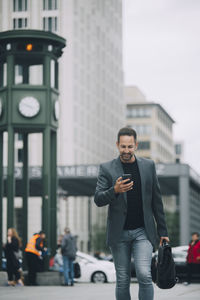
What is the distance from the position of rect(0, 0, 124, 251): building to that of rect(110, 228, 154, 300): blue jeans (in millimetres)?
65190

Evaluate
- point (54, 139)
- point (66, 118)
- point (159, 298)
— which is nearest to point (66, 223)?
point (66, 118)

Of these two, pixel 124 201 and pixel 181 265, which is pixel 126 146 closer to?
pixel 124 201

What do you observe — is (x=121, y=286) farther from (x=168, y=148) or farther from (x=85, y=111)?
(x=168, y=148)

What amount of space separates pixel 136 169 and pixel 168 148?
149964 mm

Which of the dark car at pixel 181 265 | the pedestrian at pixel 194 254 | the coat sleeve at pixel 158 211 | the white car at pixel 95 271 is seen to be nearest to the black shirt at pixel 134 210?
the coat sleeve at pixel 158 211

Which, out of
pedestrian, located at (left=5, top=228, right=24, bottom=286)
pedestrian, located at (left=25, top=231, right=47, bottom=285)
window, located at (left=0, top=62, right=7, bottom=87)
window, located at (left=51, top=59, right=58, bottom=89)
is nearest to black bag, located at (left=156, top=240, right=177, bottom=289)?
pedestrian, located at (left=5, top=228, right=24, bottom=286)

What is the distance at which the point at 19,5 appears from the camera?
16.5 m

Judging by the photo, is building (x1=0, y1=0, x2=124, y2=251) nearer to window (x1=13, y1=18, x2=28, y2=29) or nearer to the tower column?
window (x1=13, y1=18, x2=28, y2=29)

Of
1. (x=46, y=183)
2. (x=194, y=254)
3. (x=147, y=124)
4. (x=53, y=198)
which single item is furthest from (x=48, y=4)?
(x=147, y=124)

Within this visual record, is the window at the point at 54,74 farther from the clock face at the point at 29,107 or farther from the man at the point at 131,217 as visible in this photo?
the man at the point at 131,217

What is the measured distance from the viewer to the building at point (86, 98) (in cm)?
8469

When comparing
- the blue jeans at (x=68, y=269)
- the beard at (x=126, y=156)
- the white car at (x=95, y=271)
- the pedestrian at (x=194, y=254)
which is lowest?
the white car at (x=95, y=271)

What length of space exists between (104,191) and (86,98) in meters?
88.9

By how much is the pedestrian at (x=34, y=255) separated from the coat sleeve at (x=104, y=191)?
11.8m
